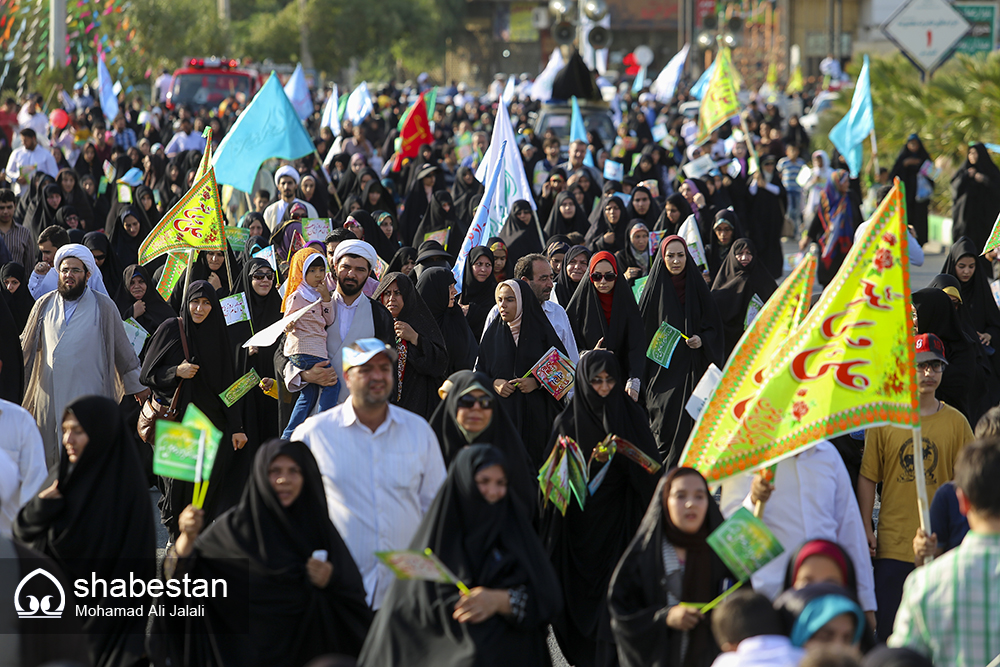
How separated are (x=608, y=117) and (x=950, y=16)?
5.92 m

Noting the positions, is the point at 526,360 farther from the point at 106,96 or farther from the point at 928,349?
the point at 106,96

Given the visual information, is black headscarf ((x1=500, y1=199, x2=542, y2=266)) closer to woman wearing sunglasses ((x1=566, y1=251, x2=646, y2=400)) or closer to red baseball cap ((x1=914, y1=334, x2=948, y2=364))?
woman wearing sunglasses ((x1=566, y1=251, x2=646, y2=400))

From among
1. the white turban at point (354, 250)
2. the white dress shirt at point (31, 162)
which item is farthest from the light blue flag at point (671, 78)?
the white turban at point (354, 250)

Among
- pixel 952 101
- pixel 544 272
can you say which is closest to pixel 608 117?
pixel 952 101

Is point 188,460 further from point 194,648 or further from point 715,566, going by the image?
point 715,566

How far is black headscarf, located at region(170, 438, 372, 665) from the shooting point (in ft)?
12.8

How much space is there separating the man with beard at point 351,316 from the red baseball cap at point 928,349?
2.31 m

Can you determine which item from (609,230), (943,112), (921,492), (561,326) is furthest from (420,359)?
(943,112)

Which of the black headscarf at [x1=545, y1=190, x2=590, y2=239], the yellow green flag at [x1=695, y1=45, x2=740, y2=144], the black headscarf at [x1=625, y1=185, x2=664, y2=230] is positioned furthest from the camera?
the yellow green flag at [x1=695, y1=45, x2=740, y2=144]

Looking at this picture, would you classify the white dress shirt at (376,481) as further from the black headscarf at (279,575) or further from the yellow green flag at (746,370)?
the yellow green flag at (746,370)

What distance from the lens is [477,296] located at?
314 inches

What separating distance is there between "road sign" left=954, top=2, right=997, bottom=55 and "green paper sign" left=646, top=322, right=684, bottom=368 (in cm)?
1155

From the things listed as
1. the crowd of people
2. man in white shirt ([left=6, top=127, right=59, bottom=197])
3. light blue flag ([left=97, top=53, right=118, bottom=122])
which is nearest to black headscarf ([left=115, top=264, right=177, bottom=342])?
the crowd of people

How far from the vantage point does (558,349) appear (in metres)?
6.52
